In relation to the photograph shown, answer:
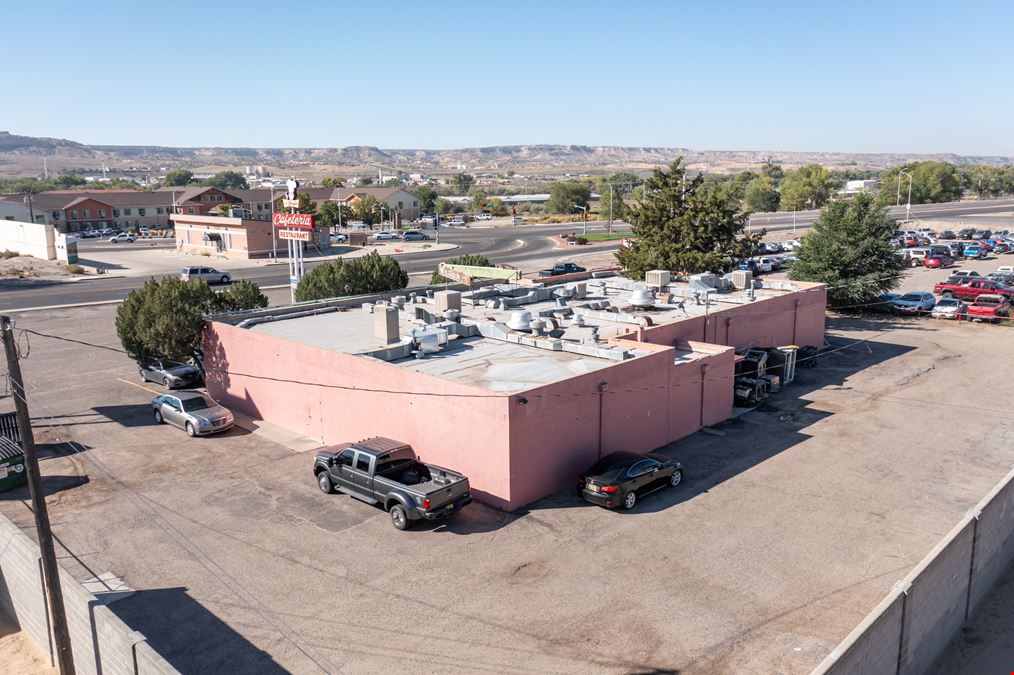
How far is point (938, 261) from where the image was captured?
6762cm

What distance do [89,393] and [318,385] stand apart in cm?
1260

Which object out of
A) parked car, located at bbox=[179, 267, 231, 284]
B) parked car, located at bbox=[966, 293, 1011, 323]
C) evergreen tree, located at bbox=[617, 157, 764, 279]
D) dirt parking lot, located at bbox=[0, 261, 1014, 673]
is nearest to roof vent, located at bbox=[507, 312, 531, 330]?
dirt parking lot, located at bbox=[0, 261, 1014, 673]

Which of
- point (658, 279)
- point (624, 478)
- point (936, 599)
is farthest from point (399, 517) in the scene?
point (658, 279)

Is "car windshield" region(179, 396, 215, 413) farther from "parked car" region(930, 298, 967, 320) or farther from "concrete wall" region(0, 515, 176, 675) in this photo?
"parked car" region(930, 298, 967, 320)

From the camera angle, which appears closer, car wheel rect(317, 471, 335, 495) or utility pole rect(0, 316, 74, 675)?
utility pole rect(0, 316, 74, 675)

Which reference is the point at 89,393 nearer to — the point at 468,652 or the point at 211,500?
the point at 211,500

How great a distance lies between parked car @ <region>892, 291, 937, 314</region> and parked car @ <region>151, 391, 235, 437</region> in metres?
39.1

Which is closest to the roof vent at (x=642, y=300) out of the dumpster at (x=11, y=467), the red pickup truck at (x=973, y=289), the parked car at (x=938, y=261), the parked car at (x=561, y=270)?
the dumpster at (x=11, y=467)

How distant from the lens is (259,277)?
66000 millimetres

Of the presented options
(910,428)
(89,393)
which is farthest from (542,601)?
(89,393)

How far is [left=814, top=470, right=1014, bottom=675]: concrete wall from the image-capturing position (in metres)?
11.4

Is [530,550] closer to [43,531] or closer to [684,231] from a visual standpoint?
[43,531]

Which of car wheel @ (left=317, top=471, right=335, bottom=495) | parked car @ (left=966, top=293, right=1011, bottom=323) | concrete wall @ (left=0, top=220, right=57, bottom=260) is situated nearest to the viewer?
car wheel @ (left=317, top=471, right=335, bottom=495)

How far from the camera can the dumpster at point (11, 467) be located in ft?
70.1
